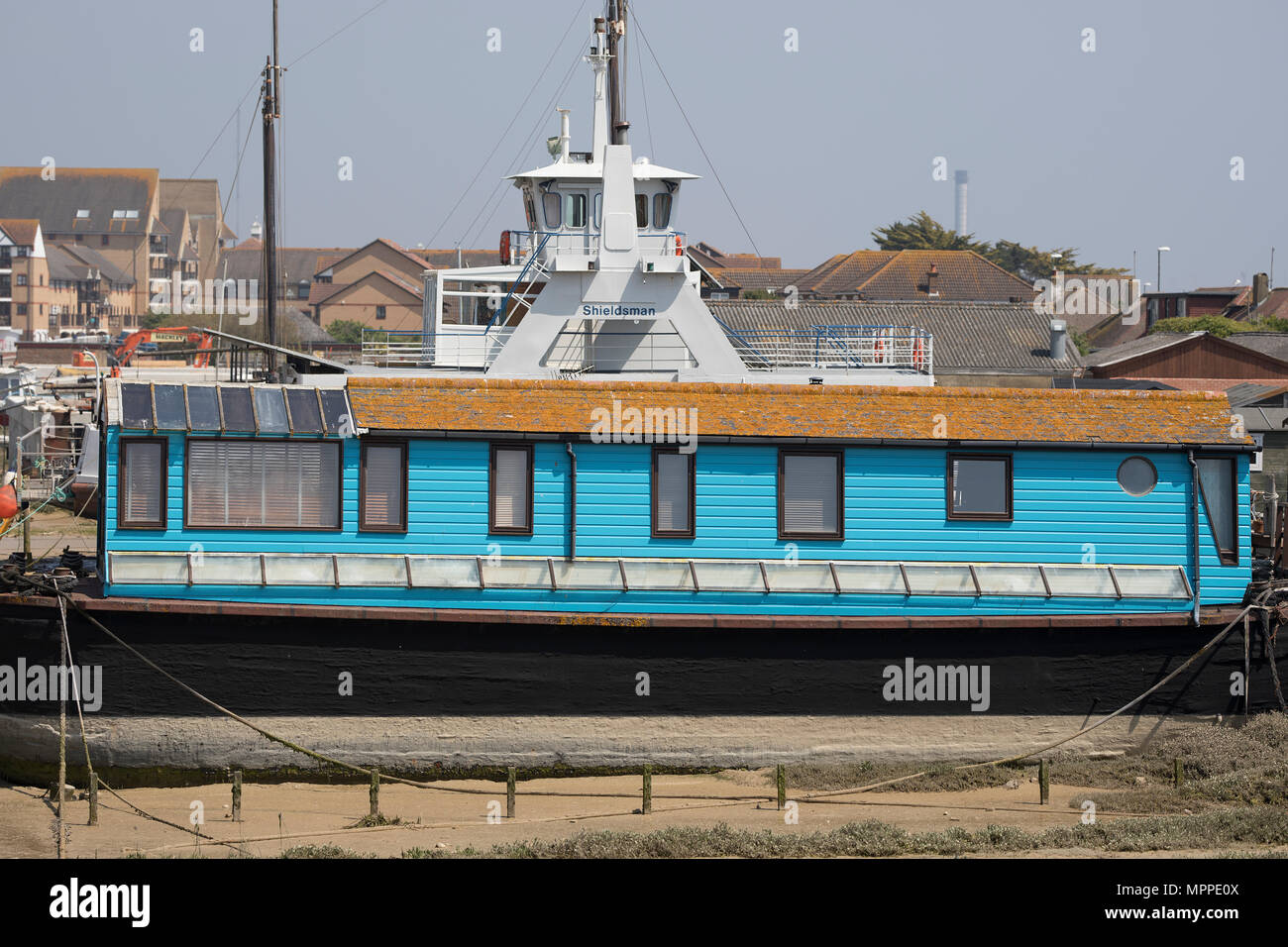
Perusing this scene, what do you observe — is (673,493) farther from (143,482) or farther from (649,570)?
(143,482)

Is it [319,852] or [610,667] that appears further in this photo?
[610,667]

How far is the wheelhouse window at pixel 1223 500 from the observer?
21938 mm

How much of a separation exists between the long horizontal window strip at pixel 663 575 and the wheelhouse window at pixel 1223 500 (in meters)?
0.80

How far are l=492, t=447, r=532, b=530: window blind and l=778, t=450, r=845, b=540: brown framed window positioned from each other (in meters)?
3.51

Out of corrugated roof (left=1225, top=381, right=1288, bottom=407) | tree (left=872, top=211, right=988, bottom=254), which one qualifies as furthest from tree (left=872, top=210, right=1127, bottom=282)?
corrugated roof (left=1225, top=381, right=1288, bottom=407)

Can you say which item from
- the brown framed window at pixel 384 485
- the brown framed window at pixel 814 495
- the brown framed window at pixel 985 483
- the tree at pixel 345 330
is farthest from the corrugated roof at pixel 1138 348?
the tree at pixel 345 330

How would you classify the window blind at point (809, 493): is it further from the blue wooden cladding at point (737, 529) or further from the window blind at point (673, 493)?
the window blind at point (673, 493)

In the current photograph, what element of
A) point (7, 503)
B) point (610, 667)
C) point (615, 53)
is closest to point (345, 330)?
point (615, 53)

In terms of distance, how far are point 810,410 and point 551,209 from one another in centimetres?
916

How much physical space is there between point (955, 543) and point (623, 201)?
8327 millimetres

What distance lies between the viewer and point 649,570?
21.1 metres

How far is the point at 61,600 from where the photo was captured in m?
19.8
